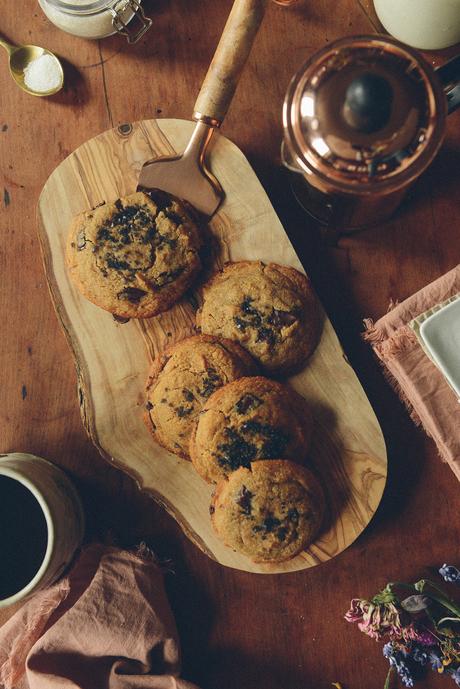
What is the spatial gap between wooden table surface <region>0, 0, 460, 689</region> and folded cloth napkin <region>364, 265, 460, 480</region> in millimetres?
39

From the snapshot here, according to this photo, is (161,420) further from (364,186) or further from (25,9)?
(25,9)

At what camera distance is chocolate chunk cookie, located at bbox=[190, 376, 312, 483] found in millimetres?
1089

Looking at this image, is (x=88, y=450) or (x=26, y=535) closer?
(x=26, y=535)

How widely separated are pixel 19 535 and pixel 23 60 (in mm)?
847

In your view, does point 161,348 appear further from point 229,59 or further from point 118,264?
point 229,59

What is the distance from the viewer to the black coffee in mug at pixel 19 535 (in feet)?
3.64

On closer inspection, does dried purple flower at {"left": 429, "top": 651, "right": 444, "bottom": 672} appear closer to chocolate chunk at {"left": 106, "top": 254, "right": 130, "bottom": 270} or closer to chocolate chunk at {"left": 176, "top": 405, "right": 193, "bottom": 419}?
chocolate chunk at {"left": 176, "top": 405, "right": 193, "bottom": 419}

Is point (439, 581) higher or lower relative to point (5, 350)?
lower

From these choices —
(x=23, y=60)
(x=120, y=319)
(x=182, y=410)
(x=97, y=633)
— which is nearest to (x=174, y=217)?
(x=120, y=319)

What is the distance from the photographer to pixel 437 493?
124 cm

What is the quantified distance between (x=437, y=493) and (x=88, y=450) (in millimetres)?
635

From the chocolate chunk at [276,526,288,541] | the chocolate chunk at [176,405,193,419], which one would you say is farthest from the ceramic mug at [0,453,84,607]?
the chocolate chunk at [276,526,288,541]

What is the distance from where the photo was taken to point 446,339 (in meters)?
1.14

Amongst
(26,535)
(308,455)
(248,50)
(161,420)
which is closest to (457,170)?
(248,50)
